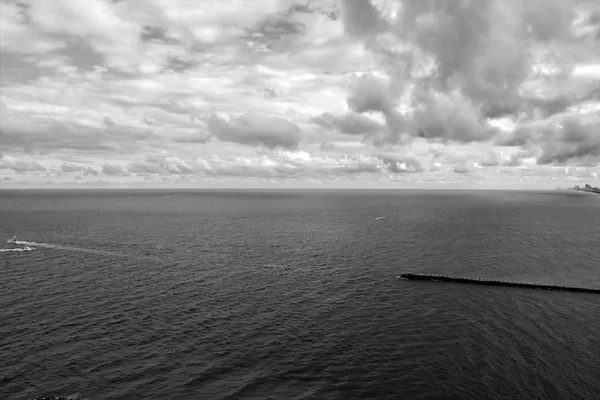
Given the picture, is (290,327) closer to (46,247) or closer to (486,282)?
(486,282)

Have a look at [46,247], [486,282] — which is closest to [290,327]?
[486,282]

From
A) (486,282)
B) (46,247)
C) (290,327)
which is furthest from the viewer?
(46,247)

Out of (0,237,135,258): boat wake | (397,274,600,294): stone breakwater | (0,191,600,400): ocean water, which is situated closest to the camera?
(0,191,600,400): ocean water

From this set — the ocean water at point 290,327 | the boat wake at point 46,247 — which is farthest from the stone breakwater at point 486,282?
the boat wake at point 46,247

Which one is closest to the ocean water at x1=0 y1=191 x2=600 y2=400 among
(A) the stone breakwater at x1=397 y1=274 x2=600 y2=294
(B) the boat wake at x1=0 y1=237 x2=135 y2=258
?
(B) the boat wake at x1=0 y1=237 x2=135 y2=258

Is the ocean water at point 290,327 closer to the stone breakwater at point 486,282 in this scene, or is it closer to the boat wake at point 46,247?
the boat wake at point 46,247

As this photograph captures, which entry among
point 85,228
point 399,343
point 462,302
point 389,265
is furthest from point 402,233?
point 85,228

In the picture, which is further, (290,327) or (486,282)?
(486,282)

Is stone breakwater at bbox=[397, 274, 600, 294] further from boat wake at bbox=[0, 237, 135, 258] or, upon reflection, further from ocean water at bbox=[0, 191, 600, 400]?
boat wake at bbox=[0, 237, 135, 258]

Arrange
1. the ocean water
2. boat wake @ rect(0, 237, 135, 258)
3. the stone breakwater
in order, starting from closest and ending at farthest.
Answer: the ocean water, the stone breakwater, boat wake @ rect(0, 237, 135, 258)

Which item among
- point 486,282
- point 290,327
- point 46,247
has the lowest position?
point 290,327

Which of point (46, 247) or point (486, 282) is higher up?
point (46, 247)
